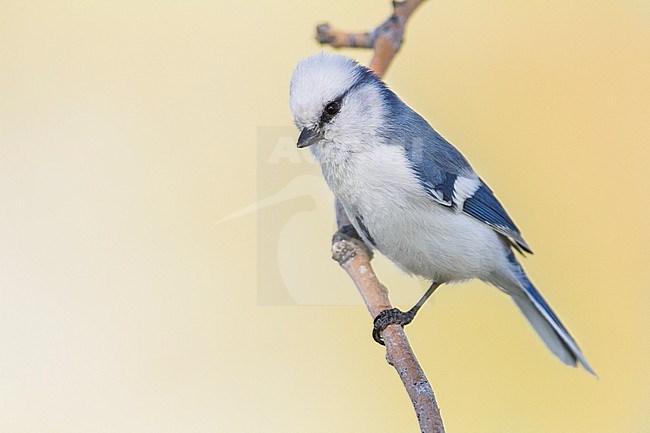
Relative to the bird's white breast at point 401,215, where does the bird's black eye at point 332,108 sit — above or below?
above

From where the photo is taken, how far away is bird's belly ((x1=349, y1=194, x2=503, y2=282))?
103 cm

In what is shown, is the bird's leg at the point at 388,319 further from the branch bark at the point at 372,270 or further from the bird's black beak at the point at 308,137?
the bird's black beak at the point at 308,137

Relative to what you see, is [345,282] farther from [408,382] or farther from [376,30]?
[408,382]

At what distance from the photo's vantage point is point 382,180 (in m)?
1.01

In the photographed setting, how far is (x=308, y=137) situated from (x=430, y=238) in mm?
227

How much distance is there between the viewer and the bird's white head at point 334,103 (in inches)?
38.0

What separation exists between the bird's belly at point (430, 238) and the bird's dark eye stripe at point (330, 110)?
121 millimetres

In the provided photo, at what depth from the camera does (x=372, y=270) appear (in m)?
1.09

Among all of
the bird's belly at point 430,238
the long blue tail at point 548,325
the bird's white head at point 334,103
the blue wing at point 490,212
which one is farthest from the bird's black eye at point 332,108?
the long blue tail at point 548,325

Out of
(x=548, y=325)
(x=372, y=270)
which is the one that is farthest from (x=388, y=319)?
(x=548, y=325)

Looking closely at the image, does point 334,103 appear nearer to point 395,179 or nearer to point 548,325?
point 395,179

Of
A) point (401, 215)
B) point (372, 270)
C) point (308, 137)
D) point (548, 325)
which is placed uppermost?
point (308, 137)

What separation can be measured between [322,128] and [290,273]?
48 cm

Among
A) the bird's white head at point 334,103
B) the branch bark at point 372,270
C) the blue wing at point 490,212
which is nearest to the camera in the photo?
the branch bark at point 372,270
